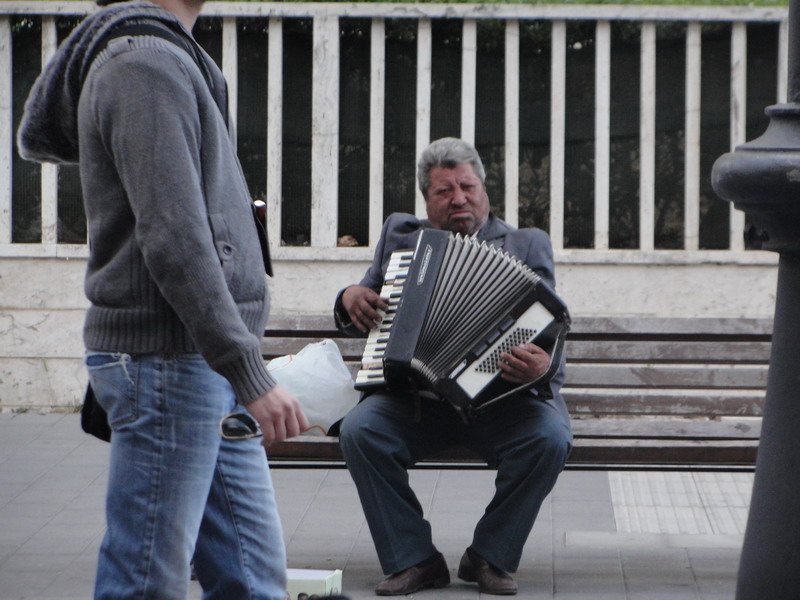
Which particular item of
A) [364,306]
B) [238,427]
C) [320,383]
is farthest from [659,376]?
[238,427]

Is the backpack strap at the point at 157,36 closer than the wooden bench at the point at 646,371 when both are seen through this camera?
Yes

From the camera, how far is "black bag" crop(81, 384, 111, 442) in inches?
107

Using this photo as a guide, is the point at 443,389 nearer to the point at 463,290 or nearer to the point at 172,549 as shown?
the point at 463,290

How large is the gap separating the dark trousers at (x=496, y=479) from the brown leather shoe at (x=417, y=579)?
3 centimetres

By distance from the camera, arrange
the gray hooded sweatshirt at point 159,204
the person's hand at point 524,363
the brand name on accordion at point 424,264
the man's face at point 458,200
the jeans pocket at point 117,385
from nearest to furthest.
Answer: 1. the gray hooded sweatshirt at point 159,204
2. the jeans pocket at point 117,385
3. the person's hand at point 524,363
4. the brand name on accordion at point 424,264
5. the man's face at point 458,200

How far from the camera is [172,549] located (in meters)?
2.53

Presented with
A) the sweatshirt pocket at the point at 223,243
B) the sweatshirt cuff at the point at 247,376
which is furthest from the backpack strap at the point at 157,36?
the sweatshirt cuff at the point at 247,376

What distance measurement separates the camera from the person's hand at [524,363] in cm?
430

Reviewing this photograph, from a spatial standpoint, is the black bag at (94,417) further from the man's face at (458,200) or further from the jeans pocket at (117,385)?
the man's face at (458,200)

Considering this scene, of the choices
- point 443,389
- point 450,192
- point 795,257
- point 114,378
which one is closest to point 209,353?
point 114,378

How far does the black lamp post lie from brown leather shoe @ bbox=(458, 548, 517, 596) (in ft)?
4.69

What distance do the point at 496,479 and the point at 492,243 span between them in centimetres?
87

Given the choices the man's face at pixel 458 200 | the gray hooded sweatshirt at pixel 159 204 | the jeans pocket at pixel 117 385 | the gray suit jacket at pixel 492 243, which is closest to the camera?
the gray hooded sweatshirt at pixel 159 204

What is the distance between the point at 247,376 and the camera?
8.14ft
